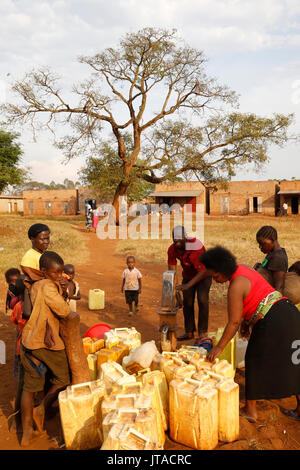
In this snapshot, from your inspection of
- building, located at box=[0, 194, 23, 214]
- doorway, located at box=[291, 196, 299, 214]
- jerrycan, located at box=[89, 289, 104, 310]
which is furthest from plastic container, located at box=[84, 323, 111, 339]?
building, located at box=[0, 194, 23, 214]

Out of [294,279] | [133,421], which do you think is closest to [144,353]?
[133,421]

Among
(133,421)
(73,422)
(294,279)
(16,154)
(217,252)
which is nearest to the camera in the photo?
(133,421)

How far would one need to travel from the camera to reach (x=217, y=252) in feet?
9.36

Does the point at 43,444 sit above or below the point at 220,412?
below

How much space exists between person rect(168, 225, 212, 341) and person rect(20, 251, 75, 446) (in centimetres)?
193

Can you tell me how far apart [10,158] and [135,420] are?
2067 centimetres

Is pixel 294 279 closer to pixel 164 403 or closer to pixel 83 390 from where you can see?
pixel 164 403

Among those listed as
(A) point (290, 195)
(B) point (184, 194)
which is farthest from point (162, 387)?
(A) point (290, 195)

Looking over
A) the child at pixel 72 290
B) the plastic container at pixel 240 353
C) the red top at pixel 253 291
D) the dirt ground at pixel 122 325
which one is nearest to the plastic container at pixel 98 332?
the child at pixel 72 290

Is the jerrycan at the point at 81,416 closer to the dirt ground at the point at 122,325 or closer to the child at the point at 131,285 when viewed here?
the dirt ground at the point at 122,325

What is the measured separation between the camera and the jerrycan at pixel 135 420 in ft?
7.38

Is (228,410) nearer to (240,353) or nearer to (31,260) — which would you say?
(240,353)

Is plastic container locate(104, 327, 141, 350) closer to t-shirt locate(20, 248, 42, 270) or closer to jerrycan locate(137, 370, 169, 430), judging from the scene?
jerrycan locate(137, 370, 169, 430)
